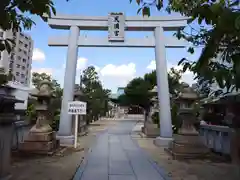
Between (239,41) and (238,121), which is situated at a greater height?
(239,41)

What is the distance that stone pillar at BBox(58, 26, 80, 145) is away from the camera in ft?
35.3

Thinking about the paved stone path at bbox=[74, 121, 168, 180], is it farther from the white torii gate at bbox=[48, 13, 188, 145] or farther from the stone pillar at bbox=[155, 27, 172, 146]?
the white torii gate at bbox=[48, 13, 188, 145]

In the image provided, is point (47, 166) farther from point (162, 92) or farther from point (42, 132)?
point (162, 92)

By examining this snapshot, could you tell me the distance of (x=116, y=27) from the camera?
11.3m

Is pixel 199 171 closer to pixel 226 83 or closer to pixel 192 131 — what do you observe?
pixel 192 131

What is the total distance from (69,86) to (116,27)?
3.37 m

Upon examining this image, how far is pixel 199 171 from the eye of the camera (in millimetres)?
6219

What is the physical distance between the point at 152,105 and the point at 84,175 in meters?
12.4

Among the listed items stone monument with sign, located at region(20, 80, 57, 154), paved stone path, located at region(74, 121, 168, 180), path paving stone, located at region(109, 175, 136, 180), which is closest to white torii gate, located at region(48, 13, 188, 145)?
stone monument with sign, located at region(20, 80, 57, 154)

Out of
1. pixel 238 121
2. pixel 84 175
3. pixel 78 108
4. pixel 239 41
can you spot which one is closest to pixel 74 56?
pixel 78 108

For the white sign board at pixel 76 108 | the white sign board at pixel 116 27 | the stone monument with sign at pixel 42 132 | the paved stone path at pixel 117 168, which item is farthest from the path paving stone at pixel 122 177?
the white sign board at pixel 116 27

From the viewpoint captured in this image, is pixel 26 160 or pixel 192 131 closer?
pixel 26 160

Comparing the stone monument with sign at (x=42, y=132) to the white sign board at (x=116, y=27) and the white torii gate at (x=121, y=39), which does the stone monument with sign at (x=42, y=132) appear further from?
the white sign board at (x=116, y=27)

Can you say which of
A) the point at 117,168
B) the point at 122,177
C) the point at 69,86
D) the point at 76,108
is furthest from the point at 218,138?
the point at 69,86
